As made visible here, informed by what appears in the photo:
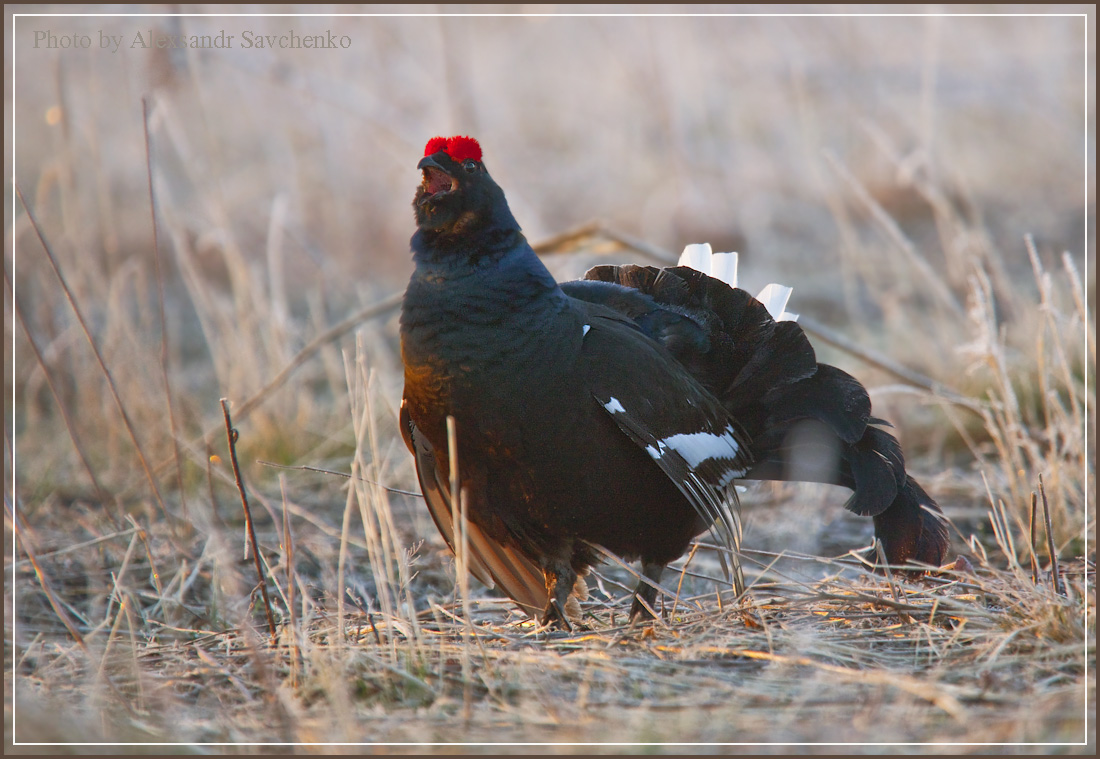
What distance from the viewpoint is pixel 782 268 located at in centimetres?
779

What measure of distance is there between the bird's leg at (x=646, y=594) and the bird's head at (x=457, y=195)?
3.66 ft

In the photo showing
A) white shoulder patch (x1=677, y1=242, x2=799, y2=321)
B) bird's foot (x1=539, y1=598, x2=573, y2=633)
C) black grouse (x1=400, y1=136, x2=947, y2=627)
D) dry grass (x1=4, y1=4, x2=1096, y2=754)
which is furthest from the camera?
white shoulder patch (x1=677, y1=242, x2=799, y2=321)

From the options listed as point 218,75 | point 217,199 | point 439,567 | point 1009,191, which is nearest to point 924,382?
point 439,567

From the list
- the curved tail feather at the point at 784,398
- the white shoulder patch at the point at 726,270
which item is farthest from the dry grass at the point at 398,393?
the white shoulder patch at the point at 726,270

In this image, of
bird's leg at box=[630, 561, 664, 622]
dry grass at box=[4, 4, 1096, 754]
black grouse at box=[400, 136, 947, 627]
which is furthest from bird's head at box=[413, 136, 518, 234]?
bird's leg at box=[630, 561, 664, 622]

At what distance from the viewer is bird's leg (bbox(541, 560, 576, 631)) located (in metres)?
2.84

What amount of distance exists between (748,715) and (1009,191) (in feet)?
25.8

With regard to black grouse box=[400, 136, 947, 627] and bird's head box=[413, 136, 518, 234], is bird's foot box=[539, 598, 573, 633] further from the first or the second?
bird's head box=[413, 136, 518, 234]

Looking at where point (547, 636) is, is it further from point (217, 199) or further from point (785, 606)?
point (217, 199)

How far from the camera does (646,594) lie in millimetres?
2914

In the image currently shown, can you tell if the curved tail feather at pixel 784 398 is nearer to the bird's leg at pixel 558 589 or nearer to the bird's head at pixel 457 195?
the bird's head at pixel 457 195

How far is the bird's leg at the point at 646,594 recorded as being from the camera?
282 cm

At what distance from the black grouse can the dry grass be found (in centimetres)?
21

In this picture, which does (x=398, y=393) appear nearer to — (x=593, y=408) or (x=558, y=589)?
(x=558, y=589)
